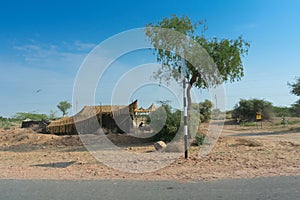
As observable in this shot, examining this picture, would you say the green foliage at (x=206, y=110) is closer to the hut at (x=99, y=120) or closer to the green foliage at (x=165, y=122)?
A: the hut at (x=99, y=120)

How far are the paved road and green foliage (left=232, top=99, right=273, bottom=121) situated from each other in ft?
122

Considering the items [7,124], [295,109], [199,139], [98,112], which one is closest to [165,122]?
[199,139]

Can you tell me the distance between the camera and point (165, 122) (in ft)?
49.2

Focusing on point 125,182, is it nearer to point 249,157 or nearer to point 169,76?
point 249,157

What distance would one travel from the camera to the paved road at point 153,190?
4980 millimetres

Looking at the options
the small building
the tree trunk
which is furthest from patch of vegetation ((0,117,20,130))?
→ the tree trunk

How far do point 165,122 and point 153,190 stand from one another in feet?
31.4

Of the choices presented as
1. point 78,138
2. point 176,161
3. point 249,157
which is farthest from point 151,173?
point 78,138

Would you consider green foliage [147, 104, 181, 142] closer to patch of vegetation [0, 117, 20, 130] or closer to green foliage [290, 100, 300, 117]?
patch of vegetation [0, 117, 20, 130]

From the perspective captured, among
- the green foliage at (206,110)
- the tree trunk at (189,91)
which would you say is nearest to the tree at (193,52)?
the tree trunk at (189,91)

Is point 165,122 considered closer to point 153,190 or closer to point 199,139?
point 199,139

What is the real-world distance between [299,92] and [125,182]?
85.5 ft

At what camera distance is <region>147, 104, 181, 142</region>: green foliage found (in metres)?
14.7

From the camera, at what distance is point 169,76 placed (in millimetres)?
15805
